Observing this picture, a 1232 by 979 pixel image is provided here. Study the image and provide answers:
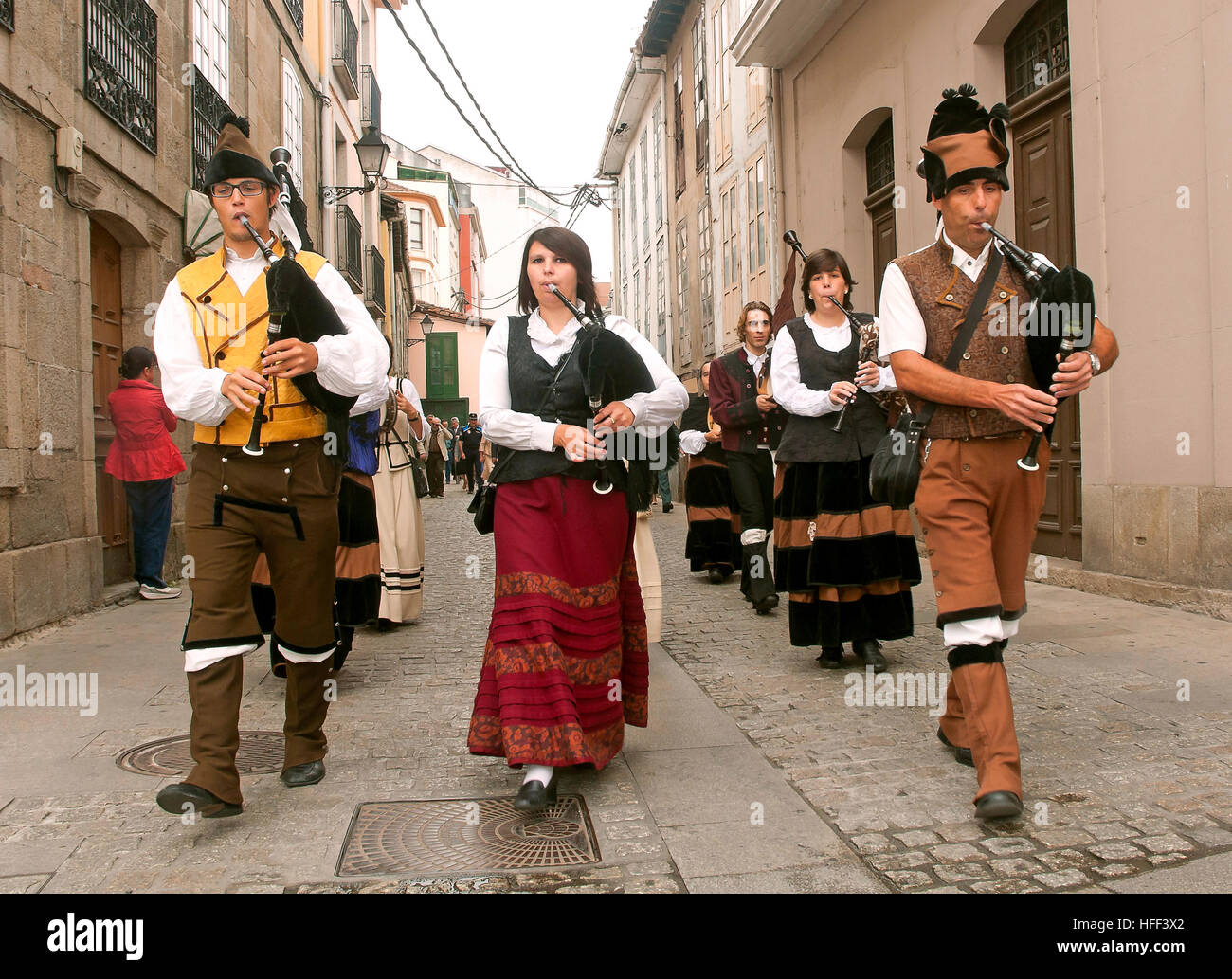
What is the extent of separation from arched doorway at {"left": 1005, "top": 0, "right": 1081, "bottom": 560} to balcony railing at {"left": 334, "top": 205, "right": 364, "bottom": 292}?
1339 centimetres

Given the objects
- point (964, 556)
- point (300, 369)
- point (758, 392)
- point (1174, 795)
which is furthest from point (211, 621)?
point (758, 392)

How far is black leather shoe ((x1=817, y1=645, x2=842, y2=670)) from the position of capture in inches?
217

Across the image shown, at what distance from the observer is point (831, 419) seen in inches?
215

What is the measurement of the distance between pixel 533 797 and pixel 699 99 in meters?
20.7

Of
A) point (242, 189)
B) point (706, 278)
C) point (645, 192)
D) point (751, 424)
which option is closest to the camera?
point (242, 189)

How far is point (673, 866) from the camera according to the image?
9.67ft

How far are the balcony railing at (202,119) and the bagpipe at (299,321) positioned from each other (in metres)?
7.57

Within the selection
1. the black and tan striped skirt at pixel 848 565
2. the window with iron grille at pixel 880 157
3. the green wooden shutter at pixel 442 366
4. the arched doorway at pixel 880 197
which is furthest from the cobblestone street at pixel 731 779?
the green wooden shutter at pixel 442 366

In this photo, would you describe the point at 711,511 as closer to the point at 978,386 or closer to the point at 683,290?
the point at 978,386

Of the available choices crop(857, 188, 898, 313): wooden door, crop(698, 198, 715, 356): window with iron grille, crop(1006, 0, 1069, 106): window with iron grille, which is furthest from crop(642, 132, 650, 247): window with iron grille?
crop(1006, 0, 1069, 106): window with iron grille

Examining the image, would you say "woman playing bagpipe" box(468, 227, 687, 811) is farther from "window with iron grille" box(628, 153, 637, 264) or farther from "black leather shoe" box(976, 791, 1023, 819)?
"window with iron grille" box(628, 153, 637, 264)

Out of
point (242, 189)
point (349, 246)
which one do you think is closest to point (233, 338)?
point (242, 189)
